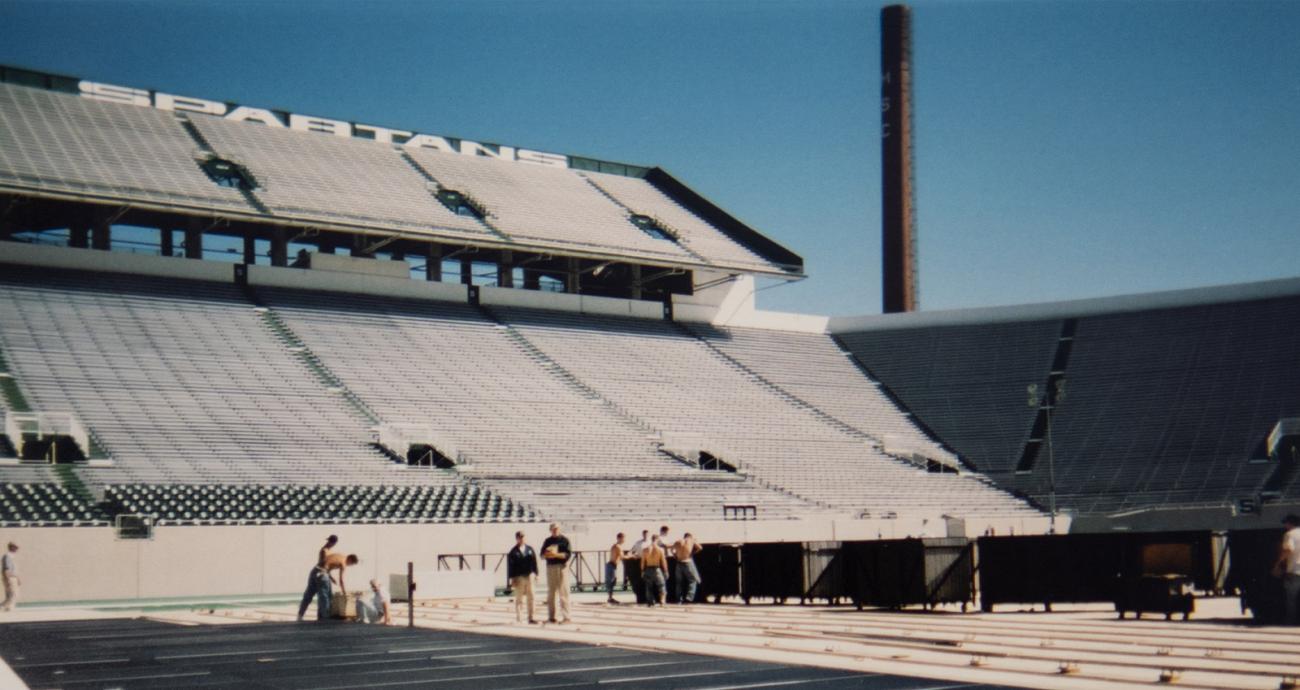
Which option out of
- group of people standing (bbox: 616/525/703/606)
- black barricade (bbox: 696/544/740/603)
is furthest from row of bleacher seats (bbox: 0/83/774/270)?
black barricade (bbox: 696/544/740/603)

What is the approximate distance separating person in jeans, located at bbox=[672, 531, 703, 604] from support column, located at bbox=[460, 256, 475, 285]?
28.4 metres

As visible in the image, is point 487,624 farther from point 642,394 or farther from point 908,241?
point 908,241

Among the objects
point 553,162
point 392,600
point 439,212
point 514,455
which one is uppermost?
point 553,162

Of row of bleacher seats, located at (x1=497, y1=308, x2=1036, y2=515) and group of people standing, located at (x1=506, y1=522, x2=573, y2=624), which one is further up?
row of bleacher seats, located at (x1=497, y1=308, x2=1036, y2=515)

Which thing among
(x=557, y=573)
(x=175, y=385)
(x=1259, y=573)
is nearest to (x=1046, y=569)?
(x=1259, y=573)

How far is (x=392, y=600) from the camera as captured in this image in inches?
1177

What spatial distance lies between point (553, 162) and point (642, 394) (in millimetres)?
17929

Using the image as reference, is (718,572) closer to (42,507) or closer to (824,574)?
(824,574)

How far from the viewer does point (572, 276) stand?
56.5m

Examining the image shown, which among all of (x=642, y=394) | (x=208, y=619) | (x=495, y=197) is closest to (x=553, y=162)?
(x=495, y=197)

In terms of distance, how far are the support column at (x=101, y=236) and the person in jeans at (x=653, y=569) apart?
26.8 meters

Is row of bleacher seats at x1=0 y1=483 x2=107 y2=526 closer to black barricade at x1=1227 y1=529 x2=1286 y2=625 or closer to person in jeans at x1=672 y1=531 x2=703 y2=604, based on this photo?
person in jeans at x1=672 y1=531 x2=703 y2=604

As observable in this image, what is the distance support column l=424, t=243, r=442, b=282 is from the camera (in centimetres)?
5331

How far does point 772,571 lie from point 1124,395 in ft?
99.3
